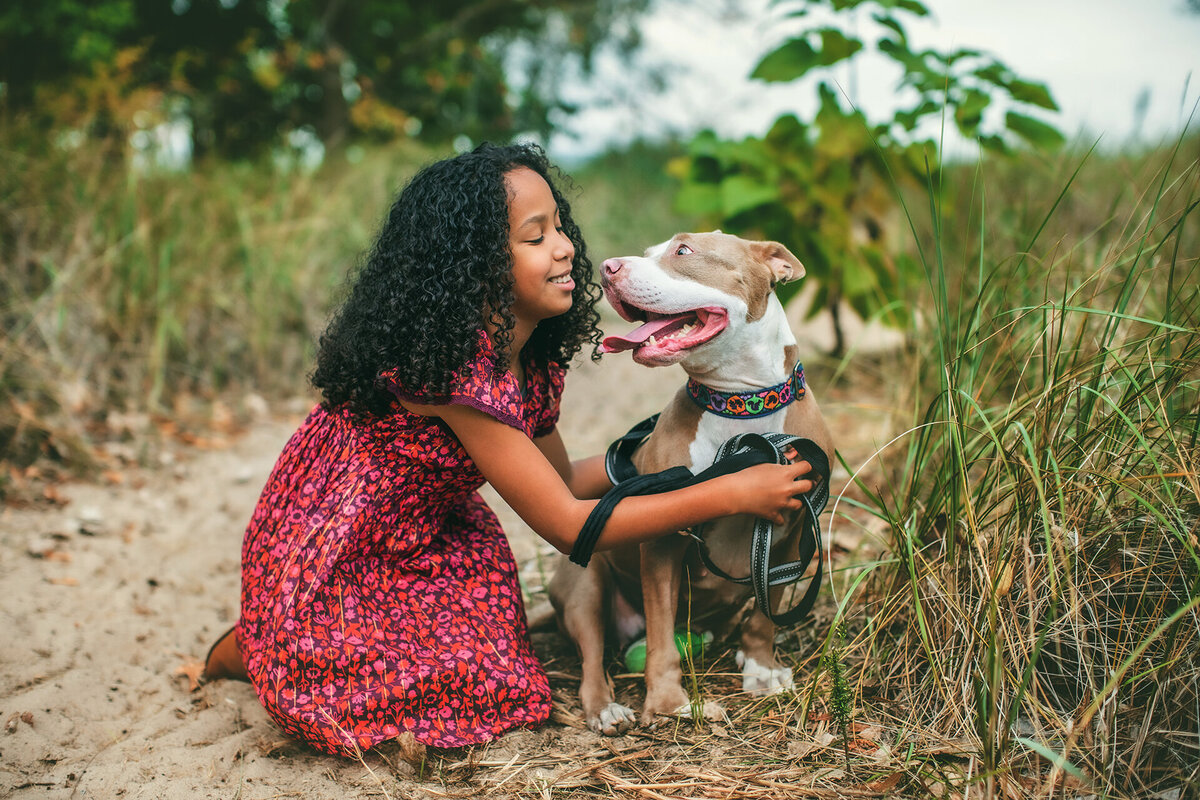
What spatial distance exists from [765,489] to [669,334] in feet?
1.38

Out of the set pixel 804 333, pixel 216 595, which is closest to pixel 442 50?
pixel 804 333

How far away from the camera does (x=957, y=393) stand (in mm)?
1971

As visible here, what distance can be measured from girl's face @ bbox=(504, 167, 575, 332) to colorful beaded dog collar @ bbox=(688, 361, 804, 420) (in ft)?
1.46

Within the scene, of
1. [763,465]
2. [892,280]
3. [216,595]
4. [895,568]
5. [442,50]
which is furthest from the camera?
[442,50]

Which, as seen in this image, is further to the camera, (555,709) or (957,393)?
(555,709)

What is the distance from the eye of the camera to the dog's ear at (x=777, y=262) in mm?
2037

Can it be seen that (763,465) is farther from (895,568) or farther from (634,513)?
(895,568)

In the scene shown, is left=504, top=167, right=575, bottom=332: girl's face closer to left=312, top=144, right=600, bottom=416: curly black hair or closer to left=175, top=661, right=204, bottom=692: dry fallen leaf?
left=312, top=144, right=600, bottom=416: curly black hair

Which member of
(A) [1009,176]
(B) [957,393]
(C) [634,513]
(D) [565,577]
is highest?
(A) [1009,176]

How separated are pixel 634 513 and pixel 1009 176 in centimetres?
465

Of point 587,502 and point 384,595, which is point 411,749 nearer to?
point 384,595

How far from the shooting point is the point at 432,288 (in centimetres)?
203

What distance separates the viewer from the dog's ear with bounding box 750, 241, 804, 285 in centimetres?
204

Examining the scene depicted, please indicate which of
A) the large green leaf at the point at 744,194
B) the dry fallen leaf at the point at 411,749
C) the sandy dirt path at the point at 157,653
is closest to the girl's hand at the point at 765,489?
the sandy dirt path at the point at 157,653
